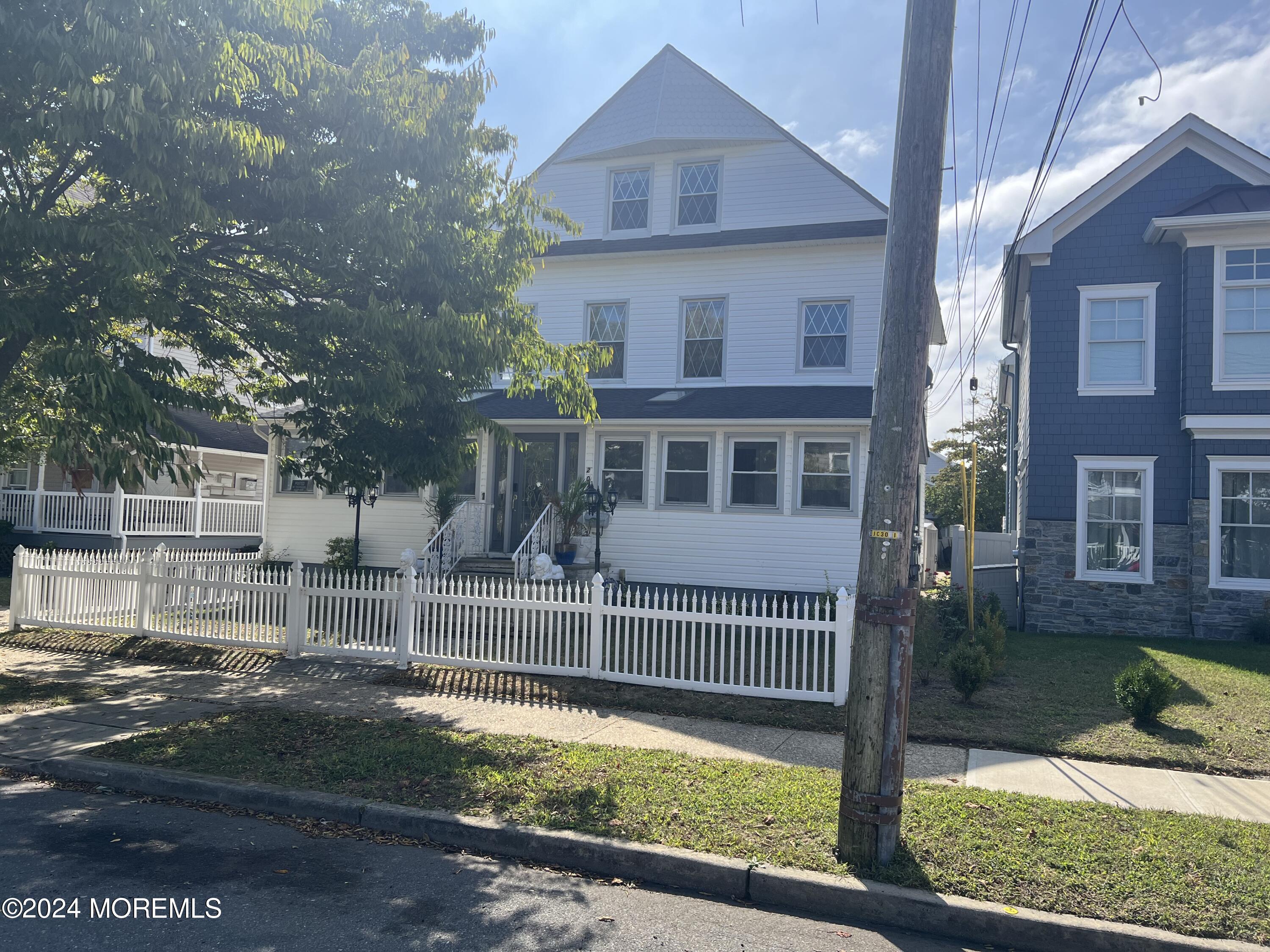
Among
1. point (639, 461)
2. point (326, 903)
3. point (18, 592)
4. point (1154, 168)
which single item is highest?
point (1154, 168)

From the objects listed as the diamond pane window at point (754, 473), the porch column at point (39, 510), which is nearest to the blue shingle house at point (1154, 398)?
the diamond pane window at point (754, 473)

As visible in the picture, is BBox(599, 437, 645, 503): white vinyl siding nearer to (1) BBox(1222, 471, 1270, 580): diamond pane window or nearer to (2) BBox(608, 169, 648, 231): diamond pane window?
(2) BBox(608, 169, 648, 231): diamond pane window

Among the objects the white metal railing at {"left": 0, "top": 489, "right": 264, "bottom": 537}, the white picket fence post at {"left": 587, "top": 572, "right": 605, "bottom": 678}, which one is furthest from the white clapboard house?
the white picket fence post at {"left": 587, "top": 572, "right": 605, "bottom": 678}

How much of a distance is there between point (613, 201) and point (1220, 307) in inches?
455

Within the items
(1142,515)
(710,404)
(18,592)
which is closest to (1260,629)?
(1142,515)

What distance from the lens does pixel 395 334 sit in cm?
867

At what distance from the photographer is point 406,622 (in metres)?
10.4

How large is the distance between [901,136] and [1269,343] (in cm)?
1250

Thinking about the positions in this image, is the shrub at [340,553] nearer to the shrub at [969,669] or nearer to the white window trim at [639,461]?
the white window trim at [639,461]

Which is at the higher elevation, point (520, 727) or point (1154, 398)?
point (1154, 398)

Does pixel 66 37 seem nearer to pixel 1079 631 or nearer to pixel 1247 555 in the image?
pixel 1079 631

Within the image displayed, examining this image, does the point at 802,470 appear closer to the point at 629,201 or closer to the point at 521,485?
the point at 521,485

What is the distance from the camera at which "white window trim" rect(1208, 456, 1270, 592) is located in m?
14.1

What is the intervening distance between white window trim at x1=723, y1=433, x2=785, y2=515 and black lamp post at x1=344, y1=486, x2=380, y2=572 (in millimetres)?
6637
